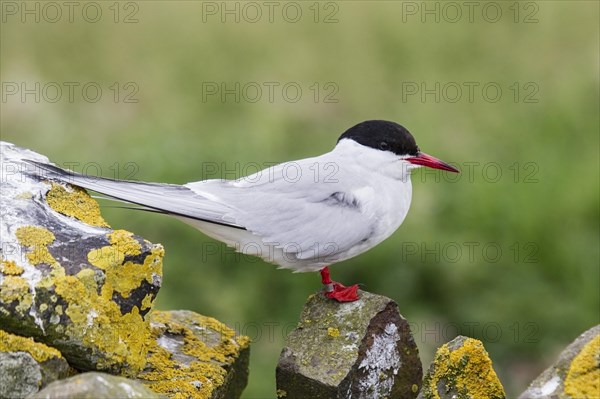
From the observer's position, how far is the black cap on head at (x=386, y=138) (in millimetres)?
4840

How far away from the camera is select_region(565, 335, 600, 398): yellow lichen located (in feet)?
10.5

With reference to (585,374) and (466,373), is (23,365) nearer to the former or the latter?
(466,373)

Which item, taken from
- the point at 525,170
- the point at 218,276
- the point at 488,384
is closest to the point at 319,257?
the point at 488,384

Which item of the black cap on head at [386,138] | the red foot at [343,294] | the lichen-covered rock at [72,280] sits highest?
the black cap on head at [386,138]

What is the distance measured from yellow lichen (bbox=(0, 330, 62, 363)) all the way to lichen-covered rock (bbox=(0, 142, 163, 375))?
41mm

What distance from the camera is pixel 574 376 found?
3.22 m

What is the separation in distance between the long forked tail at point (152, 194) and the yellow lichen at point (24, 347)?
37.7 inches

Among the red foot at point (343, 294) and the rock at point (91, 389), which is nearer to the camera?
the rock at point (91, 389)

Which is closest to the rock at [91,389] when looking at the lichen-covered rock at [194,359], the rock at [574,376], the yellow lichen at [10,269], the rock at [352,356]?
the yellow lichen at [10,269]

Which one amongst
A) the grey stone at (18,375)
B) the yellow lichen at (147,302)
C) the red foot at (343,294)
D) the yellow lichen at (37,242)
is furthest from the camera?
the red foot at (343,294)

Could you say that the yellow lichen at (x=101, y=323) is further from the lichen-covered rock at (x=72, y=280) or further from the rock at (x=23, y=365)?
the rock at (x=23, y=365)

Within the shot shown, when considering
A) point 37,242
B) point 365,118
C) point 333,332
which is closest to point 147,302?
point 37,242

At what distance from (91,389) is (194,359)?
50.1 inches

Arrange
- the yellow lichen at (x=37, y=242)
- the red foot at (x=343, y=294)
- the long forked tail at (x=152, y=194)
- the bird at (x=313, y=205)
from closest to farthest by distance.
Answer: the yellow lichen at (x=37, y=242) → the long forked tail at (x=152, y=194) → the red foot at (x=343, y=294) → the bird at (x=313, y=205)
